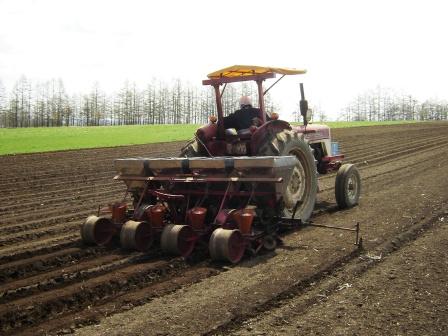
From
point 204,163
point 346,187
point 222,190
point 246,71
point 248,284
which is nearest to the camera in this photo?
point 248,284

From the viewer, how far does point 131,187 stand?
6.88 m

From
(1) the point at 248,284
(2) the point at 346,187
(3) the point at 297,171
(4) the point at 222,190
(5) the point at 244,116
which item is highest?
(5) the point at 244,116

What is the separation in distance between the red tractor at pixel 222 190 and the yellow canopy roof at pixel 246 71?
15 mm

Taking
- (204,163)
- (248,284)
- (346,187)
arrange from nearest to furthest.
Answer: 1. (248,284)
2. (204,163)
3. (346,187)

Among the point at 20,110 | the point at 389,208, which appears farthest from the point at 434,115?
the point at 389,208

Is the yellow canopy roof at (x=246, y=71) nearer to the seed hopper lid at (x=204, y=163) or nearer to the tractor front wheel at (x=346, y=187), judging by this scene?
the seed hopper lid at (x=204, y=163)

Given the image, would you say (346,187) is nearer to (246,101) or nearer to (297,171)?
(297,171)

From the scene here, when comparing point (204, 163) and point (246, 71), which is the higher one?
point (246, 71)

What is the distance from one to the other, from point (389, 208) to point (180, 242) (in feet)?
14.8

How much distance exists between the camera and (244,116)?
23.4ft

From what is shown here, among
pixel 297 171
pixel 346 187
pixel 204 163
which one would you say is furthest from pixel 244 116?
pixel 346 187

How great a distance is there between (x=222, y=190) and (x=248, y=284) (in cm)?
192

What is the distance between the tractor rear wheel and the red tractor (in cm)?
1

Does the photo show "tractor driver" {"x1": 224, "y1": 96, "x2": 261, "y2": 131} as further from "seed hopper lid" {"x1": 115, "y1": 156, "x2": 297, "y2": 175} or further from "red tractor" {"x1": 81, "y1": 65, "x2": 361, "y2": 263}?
"seed hopper lid" {"x1": 115, "y1": 156, "x2": 297, "y2": 175}
